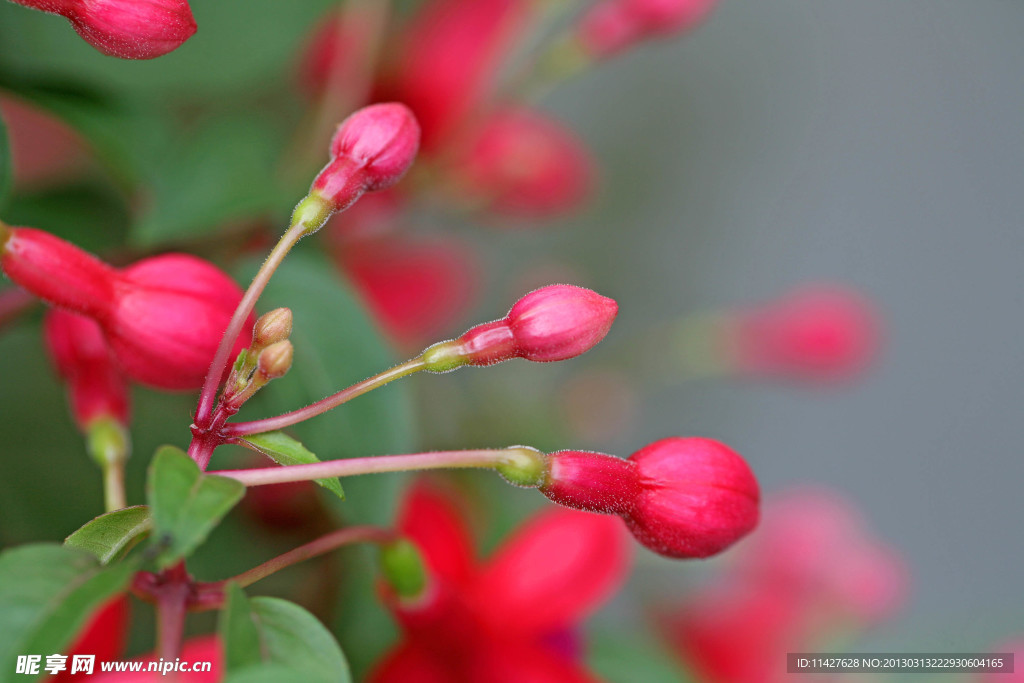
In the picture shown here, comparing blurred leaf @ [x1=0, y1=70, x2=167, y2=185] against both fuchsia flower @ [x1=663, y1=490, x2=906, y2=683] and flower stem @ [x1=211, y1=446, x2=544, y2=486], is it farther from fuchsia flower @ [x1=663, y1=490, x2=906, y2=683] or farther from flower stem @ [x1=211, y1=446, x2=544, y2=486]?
fuchsia flower @ [x1=663, y1=490, x2=906, y2=683]

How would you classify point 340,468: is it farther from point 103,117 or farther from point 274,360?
point 103,117

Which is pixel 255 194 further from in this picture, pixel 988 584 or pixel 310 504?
pixel 988 584

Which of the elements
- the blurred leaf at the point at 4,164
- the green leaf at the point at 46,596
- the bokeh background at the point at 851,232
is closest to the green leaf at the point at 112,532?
the green leaf at the point at 46,596

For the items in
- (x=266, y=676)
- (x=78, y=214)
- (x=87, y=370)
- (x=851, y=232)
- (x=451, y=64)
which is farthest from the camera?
(x=851, y=232)

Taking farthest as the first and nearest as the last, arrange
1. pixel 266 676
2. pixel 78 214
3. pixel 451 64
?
pixel 451 64 < pixel 78 214 < pixel 266 676

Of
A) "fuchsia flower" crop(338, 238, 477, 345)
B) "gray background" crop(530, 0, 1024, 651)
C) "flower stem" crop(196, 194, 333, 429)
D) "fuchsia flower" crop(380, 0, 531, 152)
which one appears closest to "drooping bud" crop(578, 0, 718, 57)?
"fuchsia flower" crop(380, 0, 531, 152)

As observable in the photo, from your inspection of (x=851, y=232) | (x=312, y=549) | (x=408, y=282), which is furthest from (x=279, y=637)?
(x=851, y=232)
